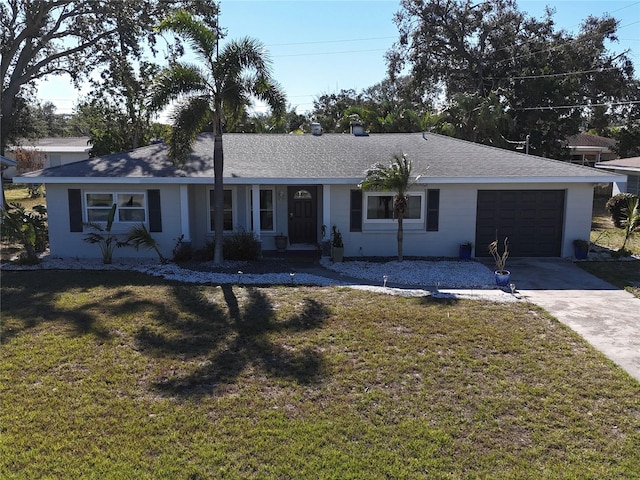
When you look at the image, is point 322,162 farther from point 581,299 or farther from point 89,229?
point 581,299

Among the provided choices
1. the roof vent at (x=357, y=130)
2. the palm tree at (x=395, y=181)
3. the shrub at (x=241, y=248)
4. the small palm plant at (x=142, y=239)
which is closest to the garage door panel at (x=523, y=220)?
the palm tree at (x=395, y=181)

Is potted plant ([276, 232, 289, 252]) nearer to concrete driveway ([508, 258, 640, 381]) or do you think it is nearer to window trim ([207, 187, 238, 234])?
window trim ([207, 187, 238, 234])

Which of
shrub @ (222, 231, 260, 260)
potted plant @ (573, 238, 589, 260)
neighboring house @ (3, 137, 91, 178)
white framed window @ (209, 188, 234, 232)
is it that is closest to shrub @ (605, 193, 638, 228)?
potted plant @ (573, 238, 589, 260)

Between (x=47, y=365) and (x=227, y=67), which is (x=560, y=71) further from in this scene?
(x=47, y=365)

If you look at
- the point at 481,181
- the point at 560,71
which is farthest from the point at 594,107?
the point at 481,181

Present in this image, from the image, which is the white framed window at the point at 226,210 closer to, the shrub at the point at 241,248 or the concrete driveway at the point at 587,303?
the shrub at the point at 241,248
